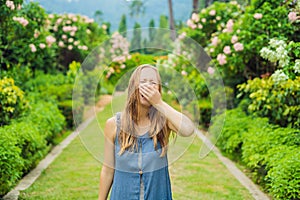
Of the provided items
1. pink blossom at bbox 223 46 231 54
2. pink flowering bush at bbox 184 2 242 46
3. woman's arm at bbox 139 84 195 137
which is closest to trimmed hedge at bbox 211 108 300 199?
pink blossom at bbox 223 46 231 54

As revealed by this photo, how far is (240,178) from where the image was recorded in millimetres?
5836

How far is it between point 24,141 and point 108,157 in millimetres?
3501

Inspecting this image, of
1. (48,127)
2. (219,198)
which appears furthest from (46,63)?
(219,198)

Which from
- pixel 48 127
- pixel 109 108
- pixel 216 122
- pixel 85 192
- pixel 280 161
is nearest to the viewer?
pixel 109 108

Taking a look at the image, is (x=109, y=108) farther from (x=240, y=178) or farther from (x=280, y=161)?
(x=240, y=178)

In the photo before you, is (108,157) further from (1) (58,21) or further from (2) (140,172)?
(1) (58,21)

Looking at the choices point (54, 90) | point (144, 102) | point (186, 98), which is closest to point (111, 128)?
point (144, 102)

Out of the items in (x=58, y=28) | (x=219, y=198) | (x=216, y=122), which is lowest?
(x=219, y=198)

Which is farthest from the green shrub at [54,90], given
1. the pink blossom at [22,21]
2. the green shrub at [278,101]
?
the green shrub at [278,101]

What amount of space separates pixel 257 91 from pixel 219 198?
180 centimetres

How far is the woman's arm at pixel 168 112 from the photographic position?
2049mm

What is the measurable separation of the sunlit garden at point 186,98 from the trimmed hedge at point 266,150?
0.01 meters

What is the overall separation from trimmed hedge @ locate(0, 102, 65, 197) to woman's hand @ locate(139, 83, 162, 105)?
2.64 m

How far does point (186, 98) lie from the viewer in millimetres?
3002
